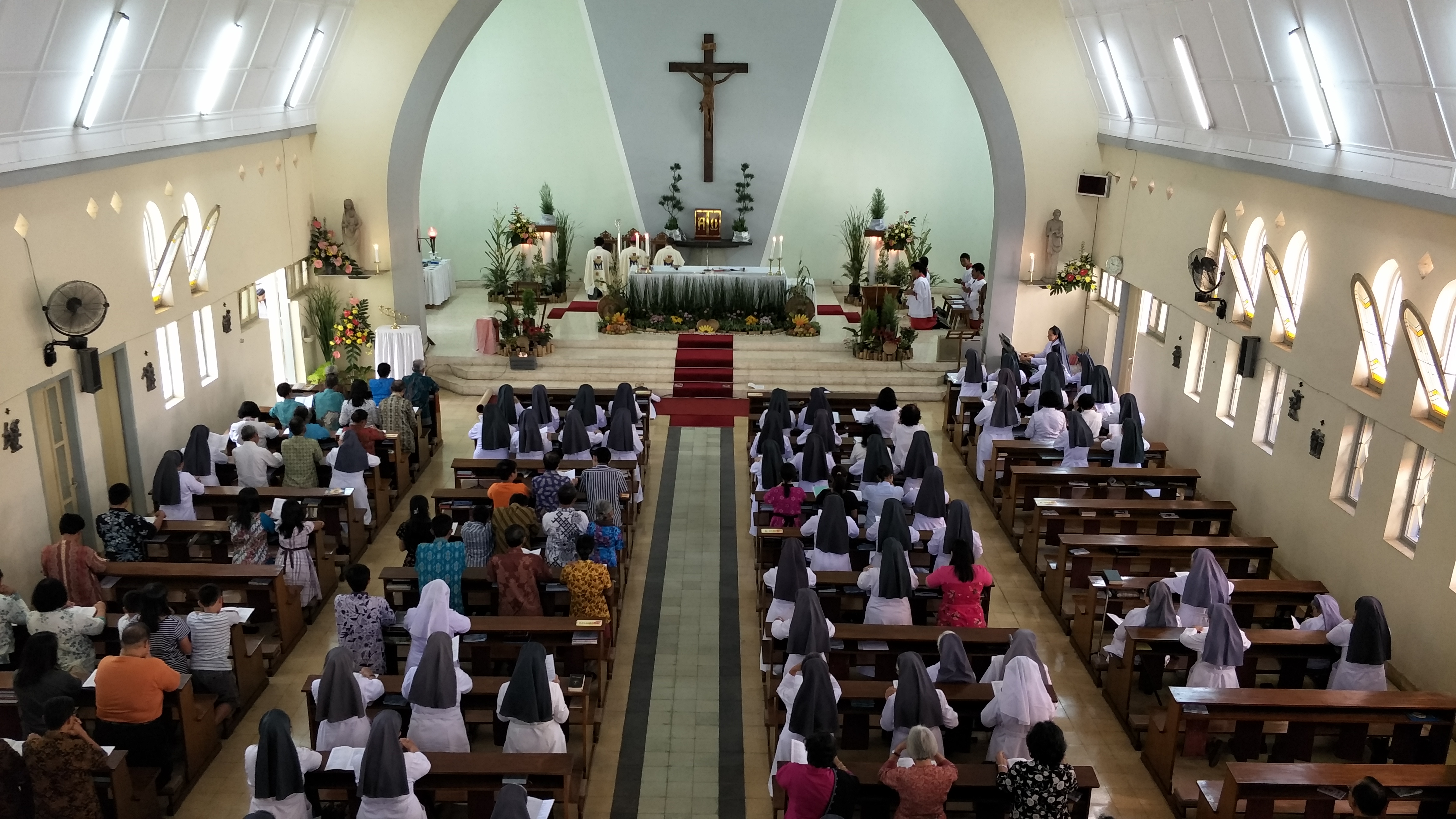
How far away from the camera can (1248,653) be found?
30.2 ft

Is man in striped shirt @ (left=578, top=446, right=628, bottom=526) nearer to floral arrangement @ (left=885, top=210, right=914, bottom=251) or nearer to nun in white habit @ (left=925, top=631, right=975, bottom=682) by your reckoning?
nun in white habit @ (left=925, top=631, right=975, bottom=682)

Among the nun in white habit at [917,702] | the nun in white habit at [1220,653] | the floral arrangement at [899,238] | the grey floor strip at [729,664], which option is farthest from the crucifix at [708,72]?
the nun in white habit at [917,702]

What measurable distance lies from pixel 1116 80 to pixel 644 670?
1197 centimetres

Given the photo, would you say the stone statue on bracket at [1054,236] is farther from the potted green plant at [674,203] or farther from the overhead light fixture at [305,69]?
the overhead light fixture at [305,69]

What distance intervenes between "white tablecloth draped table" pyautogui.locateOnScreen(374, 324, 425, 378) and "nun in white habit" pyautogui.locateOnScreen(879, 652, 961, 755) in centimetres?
1223

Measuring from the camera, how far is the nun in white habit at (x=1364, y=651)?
8.49 m

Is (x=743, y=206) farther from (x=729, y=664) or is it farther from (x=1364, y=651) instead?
(x=1364, y=651)

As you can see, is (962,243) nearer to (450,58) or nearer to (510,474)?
(450,58)

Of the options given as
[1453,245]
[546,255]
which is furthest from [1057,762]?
[546,255]

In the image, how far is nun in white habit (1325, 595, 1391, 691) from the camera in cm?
849

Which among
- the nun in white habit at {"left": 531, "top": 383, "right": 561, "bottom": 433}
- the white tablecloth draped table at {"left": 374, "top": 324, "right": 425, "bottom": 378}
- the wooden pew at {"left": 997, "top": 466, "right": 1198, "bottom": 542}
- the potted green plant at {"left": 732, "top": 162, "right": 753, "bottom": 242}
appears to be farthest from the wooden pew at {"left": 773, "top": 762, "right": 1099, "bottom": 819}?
the potted green plant at {"left": 732, "top": 162, "right": 753, "bottom": 242}

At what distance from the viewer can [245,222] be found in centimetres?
1585

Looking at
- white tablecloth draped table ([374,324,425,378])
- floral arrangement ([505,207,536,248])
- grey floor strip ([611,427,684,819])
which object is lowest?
grey floor strip ([611,427,684,819])

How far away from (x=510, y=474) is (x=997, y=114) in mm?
11435
